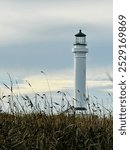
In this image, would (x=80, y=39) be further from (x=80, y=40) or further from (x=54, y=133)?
(x=54, y=133)

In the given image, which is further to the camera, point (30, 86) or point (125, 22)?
point (30, 86)

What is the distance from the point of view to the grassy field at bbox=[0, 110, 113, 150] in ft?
23.4

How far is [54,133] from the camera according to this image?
7.50m

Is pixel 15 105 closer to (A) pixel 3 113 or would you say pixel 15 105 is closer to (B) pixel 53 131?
(A) pixel 3 113

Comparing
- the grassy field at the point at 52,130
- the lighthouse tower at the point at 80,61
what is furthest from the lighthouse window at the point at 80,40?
the grassy field at the point at 52,130

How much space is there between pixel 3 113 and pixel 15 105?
26 cm

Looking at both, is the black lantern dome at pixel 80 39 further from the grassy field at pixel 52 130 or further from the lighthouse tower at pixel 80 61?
the grassy field at pixel 52 130

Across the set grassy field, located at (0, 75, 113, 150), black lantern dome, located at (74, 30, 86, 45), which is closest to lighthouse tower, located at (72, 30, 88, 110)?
black lantern dome, located at (74, 30, 86, 45)

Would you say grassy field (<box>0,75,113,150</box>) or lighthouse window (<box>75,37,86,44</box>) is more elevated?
lighthouse window (<box>75,37,86,44</box>)

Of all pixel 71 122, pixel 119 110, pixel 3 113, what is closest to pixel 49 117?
pixel 71 122

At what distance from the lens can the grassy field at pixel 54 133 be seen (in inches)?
281

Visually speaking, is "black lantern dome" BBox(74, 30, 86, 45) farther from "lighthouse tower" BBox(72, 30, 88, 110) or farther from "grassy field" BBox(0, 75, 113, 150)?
"grassy field" BBox(0, 75, 113, 150)

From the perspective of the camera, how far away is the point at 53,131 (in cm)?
764

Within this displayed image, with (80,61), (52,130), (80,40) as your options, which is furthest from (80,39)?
(52,130)
